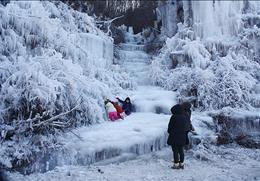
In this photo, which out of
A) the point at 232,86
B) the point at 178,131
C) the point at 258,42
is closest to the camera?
the point at 178,131

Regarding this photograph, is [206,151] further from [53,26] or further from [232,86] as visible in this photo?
[53,26]

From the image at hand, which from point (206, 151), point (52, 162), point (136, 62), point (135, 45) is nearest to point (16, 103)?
point (52, 162)

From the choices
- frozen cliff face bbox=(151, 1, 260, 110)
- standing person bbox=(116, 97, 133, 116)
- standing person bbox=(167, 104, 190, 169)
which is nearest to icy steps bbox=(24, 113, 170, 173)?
standing person bbox=(116, 97, 133, 116)

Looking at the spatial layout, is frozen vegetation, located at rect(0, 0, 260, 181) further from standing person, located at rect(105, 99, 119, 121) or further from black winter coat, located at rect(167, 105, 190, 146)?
black winter coat, located at rect(167, 105, 190, 146)

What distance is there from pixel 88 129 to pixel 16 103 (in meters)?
1.86

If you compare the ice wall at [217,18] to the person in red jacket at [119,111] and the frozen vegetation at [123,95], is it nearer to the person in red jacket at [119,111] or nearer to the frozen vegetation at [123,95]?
the frozen vegetation at [123,95]

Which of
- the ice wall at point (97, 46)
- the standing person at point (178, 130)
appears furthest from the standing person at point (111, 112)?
the standing person at point (178, 130)

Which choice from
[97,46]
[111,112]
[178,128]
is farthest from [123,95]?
[178,128]

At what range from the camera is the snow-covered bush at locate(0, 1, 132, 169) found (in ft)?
24.8

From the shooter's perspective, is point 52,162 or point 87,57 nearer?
point 52,162

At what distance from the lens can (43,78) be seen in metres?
7.91

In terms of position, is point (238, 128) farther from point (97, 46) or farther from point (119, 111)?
point (97, 46)

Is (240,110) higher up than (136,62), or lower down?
lower down

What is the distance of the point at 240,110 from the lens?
10367 millimetres
